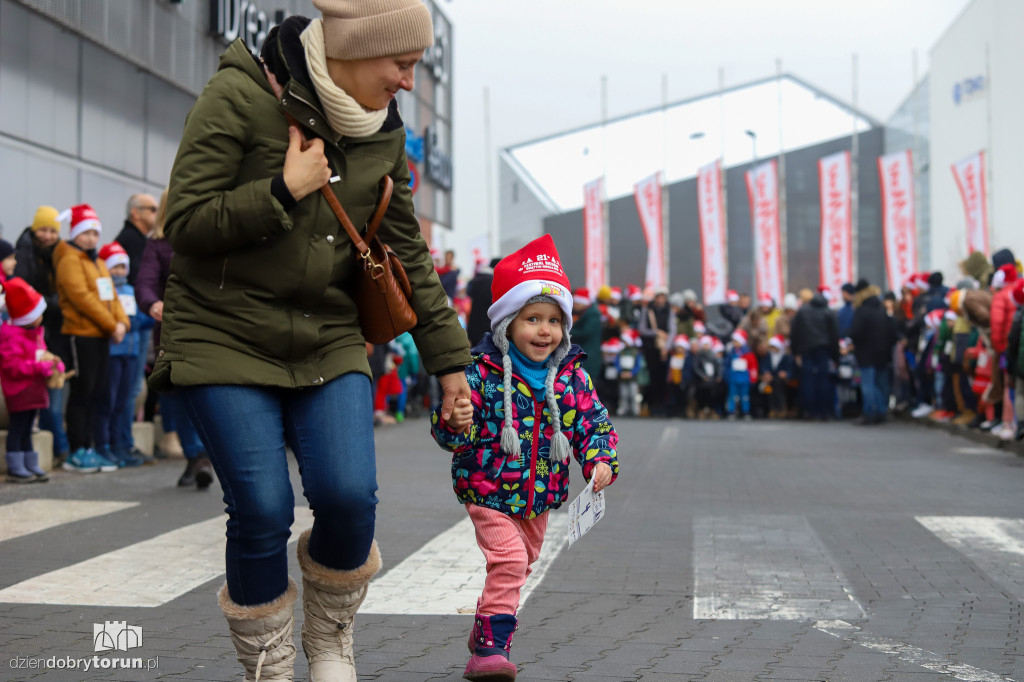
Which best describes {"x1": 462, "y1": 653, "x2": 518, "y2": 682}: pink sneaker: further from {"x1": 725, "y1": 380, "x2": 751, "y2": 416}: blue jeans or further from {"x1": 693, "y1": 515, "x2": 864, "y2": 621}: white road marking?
{"x1": 725, "y1": 380, "x2": 751, "y2": 416}: blue jeans

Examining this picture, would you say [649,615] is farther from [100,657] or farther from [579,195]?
[579,195]

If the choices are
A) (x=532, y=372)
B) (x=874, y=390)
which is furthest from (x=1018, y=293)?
(x=532, y=372)

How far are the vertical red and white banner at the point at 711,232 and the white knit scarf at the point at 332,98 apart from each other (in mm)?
32511

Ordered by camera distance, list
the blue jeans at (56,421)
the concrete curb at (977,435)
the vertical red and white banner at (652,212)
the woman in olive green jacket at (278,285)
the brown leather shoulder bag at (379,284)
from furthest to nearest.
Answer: the vertical red and white banner at (652,212), the concrete curb at (977,435), the blue jeans at (56,421), the brown leather shoulder bag at (379,284), the woman in olive green jacket at (278,285)

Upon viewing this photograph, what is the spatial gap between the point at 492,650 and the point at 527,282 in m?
1.25

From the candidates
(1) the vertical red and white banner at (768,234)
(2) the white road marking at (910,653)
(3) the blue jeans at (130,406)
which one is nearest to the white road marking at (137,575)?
(2) the white road marking at (910,653)

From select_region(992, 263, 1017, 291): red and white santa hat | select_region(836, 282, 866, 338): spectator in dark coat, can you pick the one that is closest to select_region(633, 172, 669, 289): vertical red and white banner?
select_region(836, 282, 866, 338): spectator in dark coat

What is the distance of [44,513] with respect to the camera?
25.7 feet

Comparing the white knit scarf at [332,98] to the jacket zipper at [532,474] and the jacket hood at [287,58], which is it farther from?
the jacket zipper at [532,474]

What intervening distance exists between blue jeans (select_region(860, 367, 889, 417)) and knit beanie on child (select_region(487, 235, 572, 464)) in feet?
52.3

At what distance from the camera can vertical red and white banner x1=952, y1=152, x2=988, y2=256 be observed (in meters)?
30.8

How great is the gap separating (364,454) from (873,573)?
370 cm

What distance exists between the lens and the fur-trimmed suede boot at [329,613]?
3449 millimetres

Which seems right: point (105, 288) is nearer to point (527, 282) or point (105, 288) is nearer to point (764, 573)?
point (764, 573)
